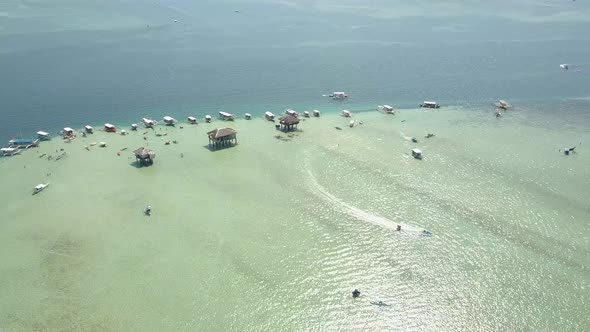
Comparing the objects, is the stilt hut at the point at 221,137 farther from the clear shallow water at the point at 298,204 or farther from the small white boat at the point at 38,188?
the small white boat at the point at 38,188

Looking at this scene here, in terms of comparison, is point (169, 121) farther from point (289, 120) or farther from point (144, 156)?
point (289, 120)

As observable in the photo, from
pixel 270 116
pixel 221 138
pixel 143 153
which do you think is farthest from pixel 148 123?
pixel 270 116

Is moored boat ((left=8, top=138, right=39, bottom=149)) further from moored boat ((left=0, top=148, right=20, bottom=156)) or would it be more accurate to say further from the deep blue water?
A: the deep blue water

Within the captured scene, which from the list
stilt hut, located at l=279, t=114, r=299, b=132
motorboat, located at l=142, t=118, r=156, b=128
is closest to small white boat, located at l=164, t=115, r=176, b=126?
motorboat, located at l=142, t=118, r=156, b=128

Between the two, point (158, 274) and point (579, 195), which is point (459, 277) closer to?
point (579, 195)

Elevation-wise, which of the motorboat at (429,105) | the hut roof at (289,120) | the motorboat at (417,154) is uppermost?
the motorboat at (429,105)

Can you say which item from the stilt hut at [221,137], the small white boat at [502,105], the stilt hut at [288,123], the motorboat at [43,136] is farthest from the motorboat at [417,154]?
the motorboat at [43,136]

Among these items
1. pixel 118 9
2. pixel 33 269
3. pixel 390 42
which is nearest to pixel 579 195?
pixel 33 269
